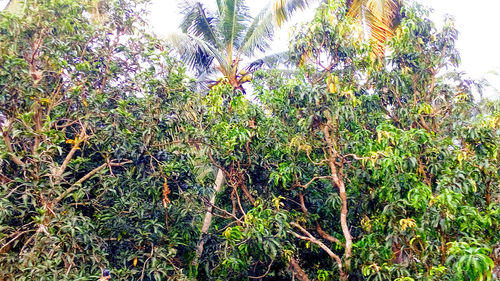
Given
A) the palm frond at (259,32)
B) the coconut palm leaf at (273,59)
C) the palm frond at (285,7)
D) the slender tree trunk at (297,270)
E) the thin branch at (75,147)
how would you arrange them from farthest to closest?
the coconut palm leaf at (273,59), the palm frond at (259,32), the palm frond at (285,7), the slender tree trunk at (297,270), the thin branch at (75,147)

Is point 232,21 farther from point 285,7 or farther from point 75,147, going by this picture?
point 75,147

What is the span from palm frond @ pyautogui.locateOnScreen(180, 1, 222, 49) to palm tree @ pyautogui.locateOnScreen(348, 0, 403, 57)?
3167 mm

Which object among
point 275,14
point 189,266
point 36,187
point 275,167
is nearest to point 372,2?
point 275,14

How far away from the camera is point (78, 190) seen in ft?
14.0

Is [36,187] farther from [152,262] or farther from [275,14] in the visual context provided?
[275,14]

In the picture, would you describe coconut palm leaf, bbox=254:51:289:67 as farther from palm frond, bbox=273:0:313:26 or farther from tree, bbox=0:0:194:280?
tree, bbox=0:0:194:280

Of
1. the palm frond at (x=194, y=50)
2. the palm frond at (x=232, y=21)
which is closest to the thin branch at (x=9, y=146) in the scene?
the palm frond at (x=194, y=50)

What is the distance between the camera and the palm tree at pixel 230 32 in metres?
8.72

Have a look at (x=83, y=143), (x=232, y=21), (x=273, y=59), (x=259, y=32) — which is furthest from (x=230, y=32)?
(x=83, y=143)

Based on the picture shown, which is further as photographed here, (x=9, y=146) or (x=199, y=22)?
(x=199, y=22)

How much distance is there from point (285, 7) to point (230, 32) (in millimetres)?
1363

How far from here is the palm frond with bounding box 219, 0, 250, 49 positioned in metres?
9.05

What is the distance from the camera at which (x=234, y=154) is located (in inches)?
201

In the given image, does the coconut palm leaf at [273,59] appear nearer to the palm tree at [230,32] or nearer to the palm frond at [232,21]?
the palm tree at [230,32]
